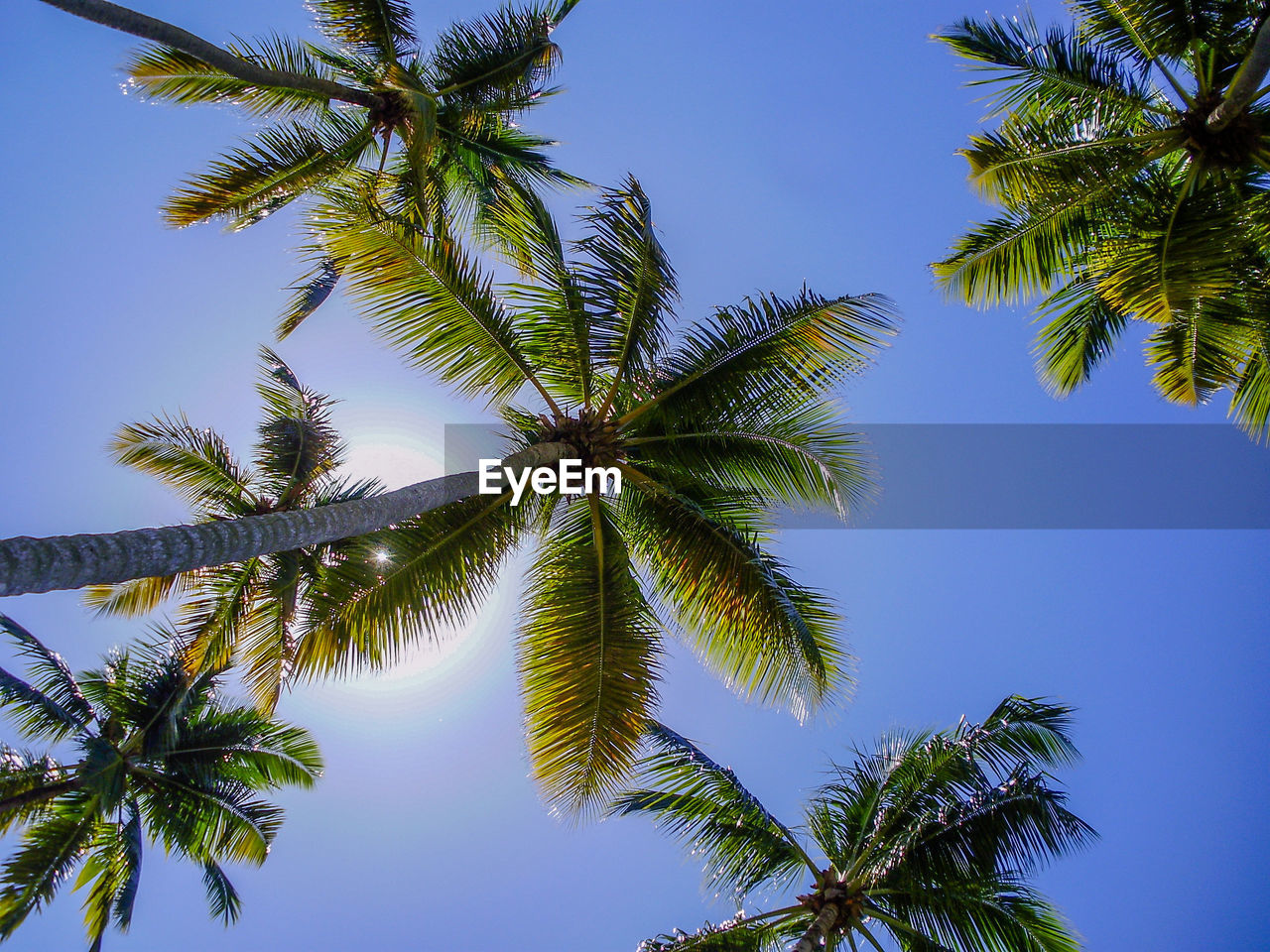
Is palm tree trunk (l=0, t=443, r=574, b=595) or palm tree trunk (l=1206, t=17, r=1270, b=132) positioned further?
palm tree trunk (l=1206, t=17, r=1270, b=132)

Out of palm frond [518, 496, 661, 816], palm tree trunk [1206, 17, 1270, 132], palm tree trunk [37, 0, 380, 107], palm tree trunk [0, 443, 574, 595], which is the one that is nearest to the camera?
palm tree trunk [0, 443, 574, 595]

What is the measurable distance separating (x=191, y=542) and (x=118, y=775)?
7.96 m

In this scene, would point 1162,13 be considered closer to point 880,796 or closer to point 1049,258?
point 1049,258

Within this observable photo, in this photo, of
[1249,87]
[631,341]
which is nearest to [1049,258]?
[1249,87]

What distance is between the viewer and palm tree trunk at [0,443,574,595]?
4078 mm

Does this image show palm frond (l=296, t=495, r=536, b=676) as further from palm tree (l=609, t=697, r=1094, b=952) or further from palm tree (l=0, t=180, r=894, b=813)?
palm tree (l=609, t=697, r=1094, b=952)

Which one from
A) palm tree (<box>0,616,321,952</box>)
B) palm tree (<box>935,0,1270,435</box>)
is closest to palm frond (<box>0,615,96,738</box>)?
palm tree (<box>0,616,321,952</box>)

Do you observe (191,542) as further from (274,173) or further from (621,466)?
(274,173)

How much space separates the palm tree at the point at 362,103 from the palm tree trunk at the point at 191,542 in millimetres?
4789

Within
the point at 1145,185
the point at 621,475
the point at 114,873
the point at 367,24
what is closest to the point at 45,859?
the point at 114,873

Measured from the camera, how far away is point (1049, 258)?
32.3 feet

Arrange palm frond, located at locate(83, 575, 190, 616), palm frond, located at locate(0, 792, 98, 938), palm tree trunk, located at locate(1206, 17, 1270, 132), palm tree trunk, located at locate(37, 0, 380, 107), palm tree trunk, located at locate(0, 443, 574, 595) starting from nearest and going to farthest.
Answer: palm tree trunk, located at locate(0, 443, 574, 595)
palm tree trunk, located at locate(37, 0, 380, 107)
palm tree trunk, located at locate(1206, 17, 1270, 132)
palm frond, located at locate(0, 792, 98, 938)
palm frond, located at locate(83, 575, 190, 616)

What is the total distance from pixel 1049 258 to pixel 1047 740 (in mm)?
6117

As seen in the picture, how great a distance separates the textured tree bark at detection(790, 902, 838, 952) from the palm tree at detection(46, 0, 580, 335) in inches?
360
